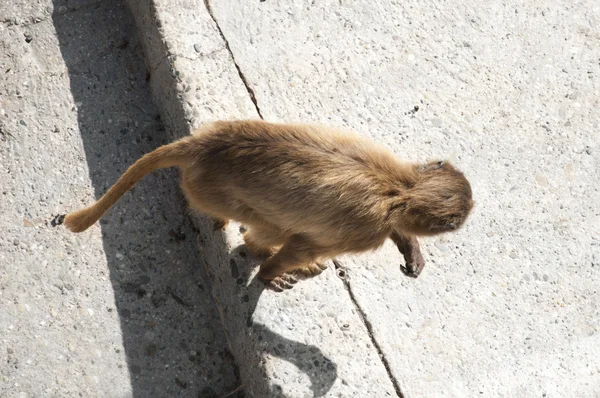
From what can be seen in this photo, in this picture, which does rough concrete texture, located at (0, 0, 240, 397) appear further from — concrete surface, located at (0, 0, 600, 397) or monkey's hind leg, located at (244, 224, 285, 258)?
monkey's hind leg, located at (244, 224, 285, 258)

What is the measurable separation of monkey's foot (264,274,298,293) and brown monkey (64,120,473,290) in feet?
0.68

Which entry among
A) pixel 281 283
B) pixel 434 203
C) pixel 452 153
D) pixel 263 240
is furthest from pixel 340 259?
pixel 452 153

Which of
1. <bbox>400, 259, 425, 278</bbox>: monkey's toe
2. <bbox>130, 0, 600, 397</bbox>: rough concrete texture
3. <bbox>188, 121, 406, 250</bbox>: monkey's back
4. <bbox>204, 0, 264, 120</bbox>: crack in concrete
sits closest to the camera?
<bbox>188, 121, 406, 250</bbox>: monkey's back

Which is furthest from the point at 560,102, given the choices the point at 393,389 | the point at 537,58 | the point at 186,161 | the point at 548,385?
the point at 186,161

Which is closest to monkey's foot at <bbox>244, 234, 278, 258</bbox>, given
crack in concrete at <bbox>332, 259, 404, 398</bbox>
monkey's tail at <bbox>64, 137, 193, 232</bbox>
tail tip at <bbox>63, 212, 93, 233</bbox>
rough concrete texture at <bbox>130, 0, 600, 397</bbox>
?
rough concrete texture at <bbox>130, 0, 600, 397</bbox>

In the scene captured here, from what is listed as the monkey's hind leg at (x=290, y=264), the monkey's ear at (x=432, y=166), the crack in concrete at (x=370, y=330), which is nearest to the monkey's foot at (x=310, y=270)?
the monkey's hind leg at (x=290, y=264)

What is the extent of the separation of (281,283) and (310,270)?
0.64 feet

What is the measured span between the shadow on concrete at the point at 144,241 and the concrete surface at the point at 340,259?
0.01m

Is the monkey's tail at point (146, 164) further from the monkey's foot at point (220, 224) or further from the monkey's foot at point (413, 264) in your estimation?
the monkey's foot at point (413, 264)

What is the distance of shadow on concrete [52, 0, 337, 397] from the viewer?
385 centimetres

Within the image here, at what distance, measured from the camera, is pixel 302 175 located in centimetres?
330

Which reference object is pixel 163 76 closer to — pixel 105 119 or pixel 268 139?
pixel 105 119

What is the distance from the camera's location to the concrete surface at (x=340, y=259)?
12.3ft

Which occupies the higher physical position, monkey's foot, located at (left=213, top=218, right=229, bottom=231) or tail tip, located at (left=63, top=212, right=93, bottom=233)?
monkey's foot, located at (left=213, top=218, right=229, bottom=231)
